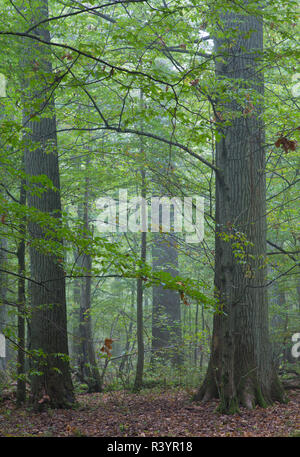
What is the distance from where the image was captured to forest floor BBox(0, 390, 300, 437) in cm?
545

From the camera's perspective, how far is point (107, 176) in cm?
990

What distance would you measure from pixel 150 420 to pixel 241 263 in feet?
9.40

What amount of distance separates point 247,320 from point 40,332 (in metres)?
3.66

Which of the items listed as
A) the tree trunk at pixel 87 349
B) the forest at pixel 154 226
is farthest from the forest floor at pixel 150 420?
the tree trunk at pixel 87 349

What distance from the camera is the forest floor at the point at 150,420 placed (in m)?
5.45

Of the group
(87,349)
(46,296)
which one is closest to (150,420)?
(46,296)

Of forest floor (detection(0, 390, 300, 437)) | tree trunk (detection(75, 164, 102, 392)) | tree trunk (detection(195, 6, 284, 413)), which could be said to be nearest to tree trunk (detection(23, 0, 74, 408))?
forest floor (detection(0, 390, 300, 437))

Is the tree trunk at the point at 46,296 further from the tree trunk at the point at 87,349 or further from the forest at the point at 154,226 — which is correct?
the tree trunk at the point at 87,349

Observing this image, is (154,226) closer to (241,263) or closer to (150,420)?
(241,263)

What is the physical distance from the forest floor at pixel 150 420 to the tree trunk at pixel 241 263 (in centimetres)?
37

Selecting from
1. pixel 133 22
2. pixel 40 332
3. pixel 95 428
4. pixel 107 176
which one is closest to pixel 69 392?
pixel 40 332

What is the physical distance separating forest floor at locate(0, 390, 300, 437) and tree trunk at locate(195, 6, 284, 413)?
370mm

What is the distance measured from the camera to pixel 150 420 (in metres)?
6.27

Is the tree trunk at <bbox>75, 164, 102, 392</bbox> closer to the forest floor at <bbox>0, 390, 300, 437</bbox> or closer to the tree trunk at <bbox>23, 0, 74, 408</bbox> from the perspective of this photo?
the tree trunk at <bbox>23, 0, 74, 408</bbox>
